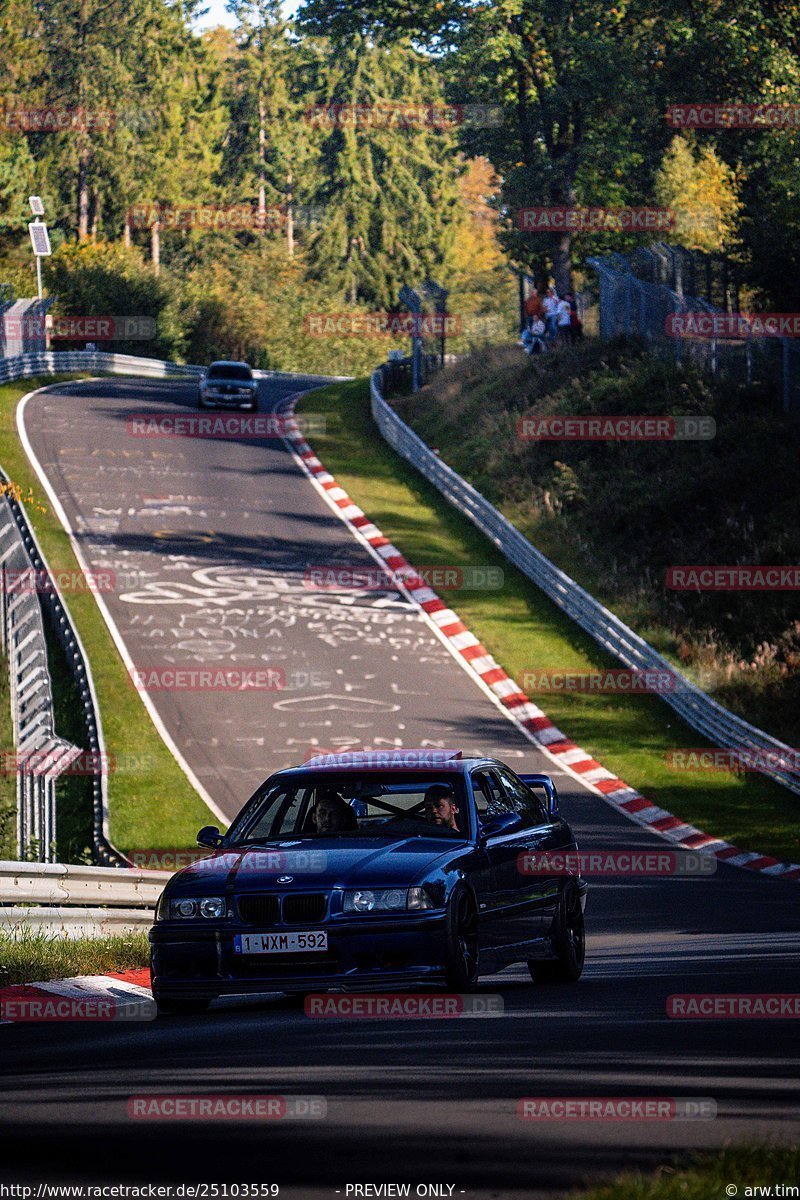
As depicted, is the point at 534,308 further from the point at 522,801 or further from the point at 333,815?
the point at 333,815

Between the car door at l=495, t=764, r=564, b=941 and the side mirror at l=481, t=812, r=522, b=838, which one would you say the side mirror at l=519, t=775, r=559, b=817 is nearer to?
the car door at l=495, t=764, r=564, b=941

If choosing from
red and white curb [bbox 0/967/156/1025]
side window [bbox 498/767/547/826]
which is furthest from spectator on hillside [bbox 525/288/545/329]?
red and white curb [bbox 0/967/156/1025]

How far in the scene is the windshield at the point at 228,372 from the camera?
49438mm

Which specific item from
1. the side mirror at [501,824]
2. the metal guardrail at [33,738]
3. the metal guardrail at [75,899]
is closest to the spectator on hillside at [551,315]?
the metal guardrail at [33,738]

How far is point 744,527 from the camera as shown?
32.6 metres

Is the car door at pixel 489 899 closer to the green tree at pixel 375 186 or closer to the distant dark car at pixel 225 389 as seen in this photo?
the distant dark car at pixel 225 389

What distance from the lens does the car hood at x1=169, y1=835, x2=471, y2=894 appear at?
29.0ft

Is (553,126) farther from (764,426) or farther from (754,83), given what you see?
(764,426)

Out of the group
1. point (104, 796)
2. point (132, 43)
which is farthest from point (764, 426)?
point (132, 43)

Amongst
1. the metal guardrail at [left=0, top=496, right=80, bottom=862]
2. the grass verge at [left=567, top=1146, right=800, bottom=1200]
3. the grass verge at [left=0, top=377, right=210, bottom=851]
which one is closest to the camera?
the grass verge at [left=567, top=1146, right=800, bottom=1200]

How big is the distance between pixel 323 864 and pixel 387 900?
18.8 inches

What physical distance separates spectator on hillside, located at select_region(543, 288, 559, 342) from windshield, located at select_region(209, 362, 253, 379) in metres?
8.71

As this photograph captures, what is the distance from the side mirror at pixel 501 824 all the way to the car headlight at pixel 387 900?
1.10 m

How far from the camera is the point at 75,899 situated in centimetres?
1148
